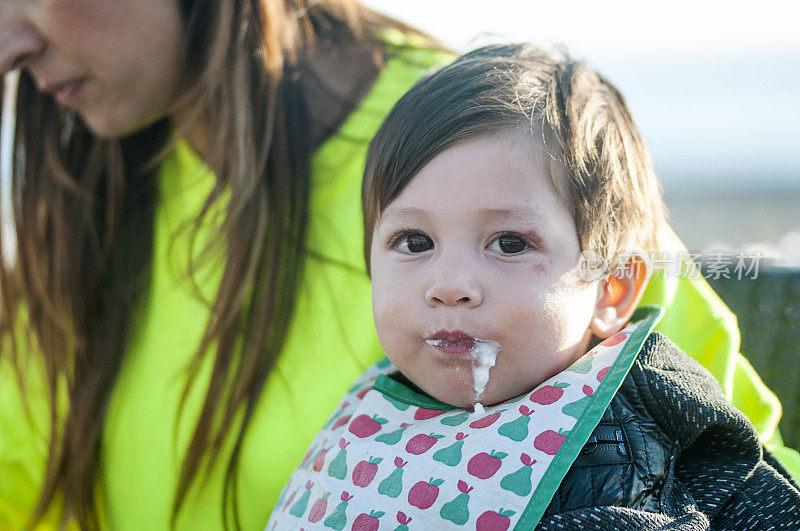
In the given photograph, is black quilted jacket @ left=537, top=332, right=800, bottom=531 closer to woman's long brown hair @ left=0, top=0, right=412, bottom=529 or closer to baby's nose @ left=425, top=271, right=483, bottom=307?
baby's nose @ left=425, top=271, right=483, bottom=307

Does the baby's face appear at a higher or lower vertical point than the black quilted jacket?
higher

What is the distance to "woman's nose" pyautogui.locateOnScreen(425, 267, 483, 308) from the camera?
1.08 meters

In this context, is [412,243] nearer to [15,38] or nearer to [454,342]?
[454,342]

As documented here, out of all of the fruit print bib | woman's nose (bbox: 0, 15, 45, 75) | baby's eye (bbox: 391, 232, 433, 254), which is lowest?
the fruit print bib

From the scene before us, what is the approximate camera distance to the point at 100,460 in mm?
1776

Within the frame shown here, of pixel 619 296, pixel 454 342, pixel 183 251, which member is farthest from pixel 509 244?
pixel 183 251

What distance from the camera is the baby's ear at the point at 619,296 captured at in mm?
1263

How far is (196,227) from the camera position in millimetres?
1692

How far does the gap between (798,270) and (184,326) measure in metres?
1.50

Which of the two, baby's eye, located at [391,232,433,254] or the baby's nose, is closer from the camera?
the baby's nose

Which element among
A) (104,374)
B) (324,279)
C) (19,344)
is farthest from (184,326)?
(19,344)

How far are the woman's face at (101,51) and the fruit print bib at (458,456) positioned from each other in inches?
Answer: 35.6

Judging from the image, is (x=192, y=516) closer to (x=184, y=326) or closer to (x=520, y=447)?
(x=184, y=326)

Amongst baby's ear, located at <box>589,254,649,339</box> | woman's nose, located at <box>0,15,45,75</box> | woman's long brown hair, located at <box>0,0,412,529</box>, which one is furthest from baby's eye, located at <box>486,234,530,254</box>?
woman's nose, located at <box>0,15,45,75</box>
